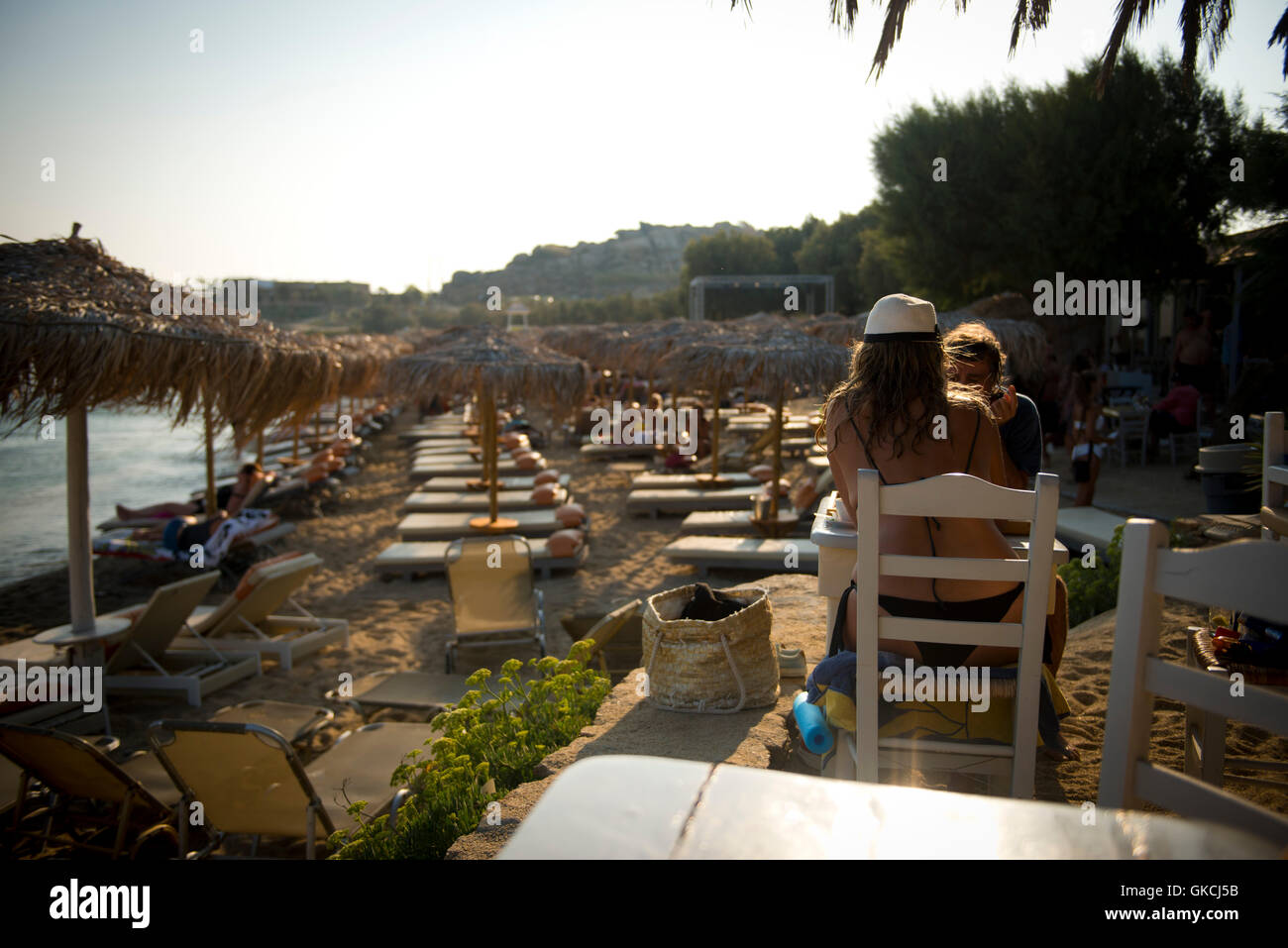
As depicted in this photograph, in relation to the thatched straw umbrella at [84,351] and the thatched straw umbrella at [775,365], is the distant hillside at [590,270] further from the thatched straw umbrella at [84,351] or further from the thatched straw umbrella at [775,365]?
the thatched straw umbrella at [84,351]

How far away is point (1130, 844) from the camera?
765mm

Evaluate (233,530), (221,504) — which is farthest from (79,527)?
(221,504)

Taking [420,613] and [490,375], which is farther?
[490,375]

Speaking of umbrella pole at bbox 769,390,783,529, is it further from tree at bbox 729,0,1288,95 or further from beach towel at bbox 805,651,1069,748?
beach towel at bbox 805,651,1069,748

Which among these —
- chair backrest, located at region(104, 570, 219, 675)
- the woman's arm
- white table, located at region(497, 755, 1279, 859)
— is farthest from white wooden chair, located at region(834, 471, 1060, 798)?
chair backrest, located at region(104, 570, 219, 675)

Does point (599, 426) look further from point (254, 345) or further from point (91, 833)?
point (91, 833)

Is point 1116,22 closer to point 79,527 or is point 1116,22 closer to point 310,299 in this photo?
point 79,527

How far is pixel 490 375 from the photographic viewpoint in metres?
9.69

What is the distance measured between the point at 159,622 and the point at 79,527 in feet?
2.45

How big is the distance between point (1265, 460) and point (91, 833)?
482 cm

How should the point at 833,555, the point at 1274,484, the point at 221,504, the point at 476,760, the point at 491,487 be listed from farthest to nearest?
the point at 221,504 → the point at 491,487 → the point at 476,760 → the point at 833,555 → the point at 1274,484

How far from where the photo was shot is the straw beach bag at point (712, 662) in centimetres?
274

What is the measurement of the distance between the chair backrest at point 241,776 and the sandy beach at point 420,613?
1449 mm
